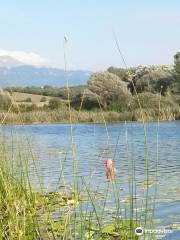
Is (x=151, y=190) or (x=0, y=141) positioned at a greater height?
(x=0, y=141)

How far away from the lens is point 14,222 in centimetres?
434

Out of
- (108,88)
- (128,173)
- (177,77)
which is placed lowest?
(128,173)

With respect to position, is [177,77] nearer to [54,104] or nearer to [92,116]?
[54,104]

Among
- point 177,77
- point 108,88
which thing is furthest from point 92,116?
point 177,77

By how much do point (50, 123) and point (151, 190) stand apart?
28822 millimetres

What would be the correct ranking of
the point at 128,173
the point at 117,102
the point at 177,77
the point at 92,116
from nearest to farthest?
1. the point at 128,173
2. the point at 92,116
3. the point at 117,102
4. the point at 177,77

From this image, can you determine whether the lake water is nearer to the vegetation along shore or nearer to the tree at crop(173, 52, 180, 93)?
the vegetation along shore

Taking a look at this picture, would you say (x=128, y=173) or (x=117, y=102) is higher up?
(x=117, y=102)

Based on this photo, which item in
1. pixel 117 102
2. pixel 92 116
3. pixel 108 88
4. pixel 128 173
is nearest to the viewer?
pixel 128 173

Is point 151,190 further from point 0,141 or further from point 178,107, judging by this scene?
point 178,107

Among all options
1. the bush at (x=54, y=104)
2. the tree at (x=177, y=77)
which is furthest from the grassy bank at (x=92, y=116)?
the tree at (x=177, y=77)

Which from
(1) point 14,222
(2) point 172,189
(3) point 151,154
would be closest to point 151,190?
(2) point 172,189

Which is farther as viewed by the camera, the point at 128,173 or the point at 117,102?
the point at 117,102

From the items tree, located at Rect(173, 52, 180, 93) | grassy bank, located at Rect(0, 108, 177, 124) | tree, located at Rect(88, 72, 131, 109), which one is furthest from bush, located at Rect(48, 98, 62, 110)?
tree, located at Rect(173, 52, 180, 93)
